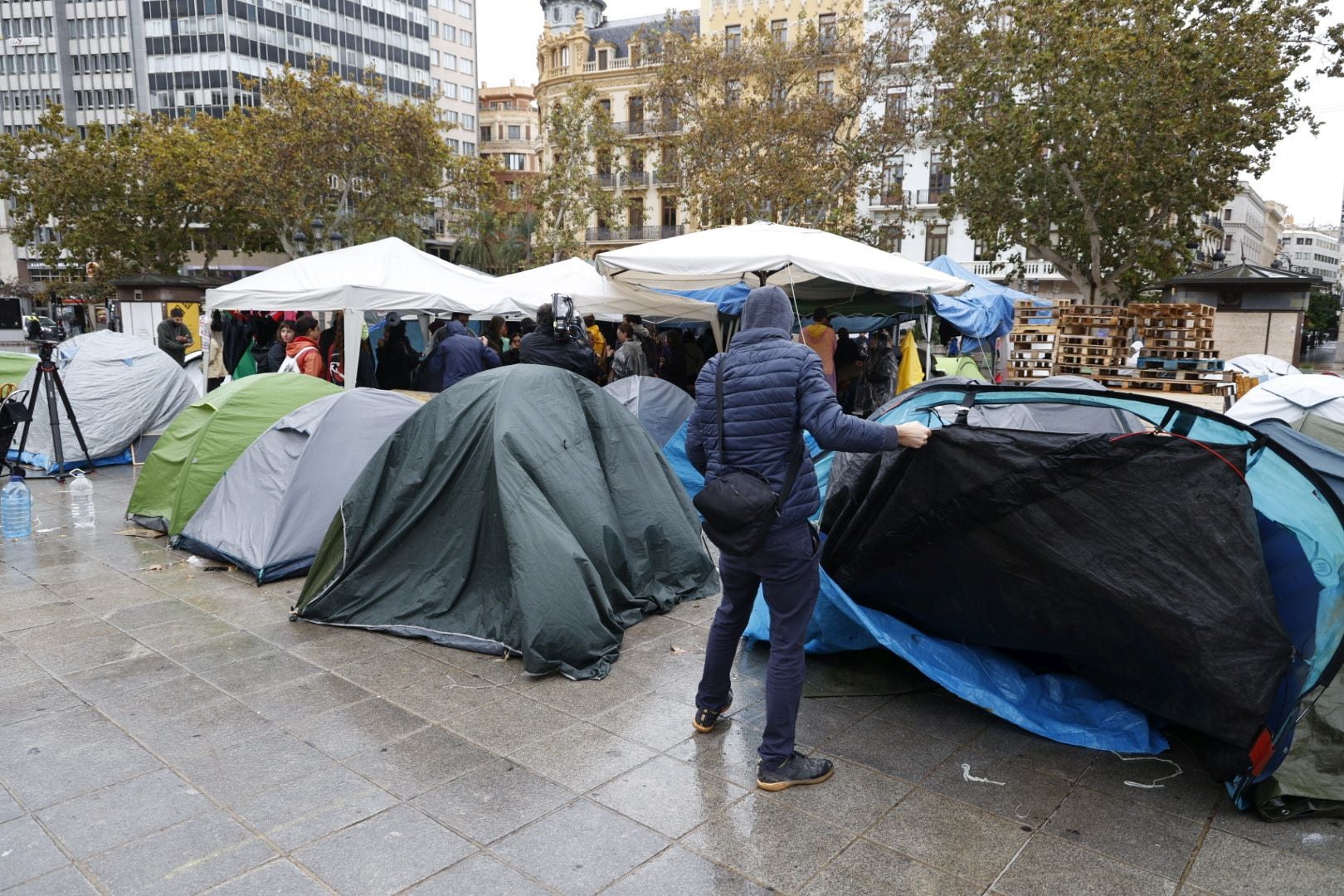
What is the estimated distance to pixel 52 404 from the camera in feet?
29.6

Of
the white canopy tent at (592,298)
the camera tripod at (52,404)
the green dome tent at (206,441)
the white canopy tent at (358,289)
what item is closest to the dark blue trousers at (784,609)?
the green dome tent at (206,441)

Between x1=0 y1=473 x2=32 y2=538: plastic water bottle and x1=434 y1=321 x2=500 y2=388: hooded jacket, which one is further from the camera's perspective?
x1=434 y1=321 x2=500 y2=388: hooded jacket

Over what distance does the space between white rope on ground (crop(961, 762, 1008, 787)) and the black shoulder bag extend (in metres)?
1.23

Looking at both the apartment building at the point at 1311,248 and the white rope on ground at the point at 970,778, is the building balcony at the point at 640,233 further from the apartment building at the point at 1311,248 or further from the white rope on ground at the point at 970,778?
the apartment building at the point at 1311,248

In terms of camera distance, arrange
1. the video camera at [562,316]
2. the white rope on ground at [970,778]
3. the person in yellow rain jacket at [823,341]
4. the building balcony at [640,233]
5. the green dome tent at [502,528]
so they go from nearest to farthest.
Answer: the white rope on ground at [970,778] < the green dome tent at [502,528] < the video camera at [562,316] < the person in yellow rain jacket at [823,341] < the building balcony at [640,233]

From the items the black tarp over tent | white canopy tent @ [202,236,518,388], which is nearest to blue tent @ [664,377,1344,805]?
the black tarp over tent

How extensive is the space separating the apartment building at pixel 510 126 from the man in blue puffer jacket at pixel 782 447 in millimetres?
76979

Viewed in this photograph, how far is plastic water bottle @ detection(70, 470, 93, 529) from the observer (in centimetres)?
761

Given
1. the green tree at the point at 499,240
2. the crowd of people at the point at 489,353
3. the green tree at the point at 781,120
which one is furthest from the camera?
the green tree at the point at 499,240

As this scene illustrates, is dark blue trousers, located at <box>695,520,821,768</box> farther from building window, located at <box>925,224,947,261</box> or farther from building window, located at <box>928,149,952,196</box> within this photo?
building window, located at <box>925,224,947,261</box>

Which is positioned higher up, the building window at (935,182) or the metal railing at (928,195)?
the building window at (935,182)

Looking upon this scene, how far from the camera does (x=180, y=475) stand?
23.2 feet

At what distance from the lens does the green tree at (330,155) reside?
25.4 m

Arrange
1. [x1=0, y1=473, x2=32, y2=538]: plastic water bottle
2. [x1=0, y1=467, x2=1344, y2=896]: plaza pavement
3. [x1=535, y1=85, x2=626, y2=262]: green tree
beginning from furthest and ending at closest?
→ [x1=535, y1=85, x2=626, y2=262]: green tree < [x1=0, y1=473, x2=32, y2=538]: plastic water bottle < [x1=0, y1=467, x2=1344, y2=896]: plaza pavement
